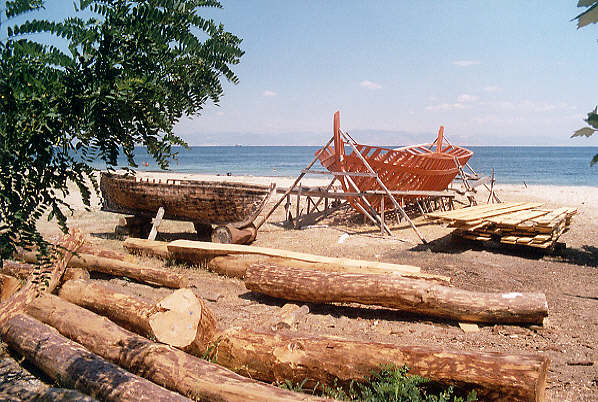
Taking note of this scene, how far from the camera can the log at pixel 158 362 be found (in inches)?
137

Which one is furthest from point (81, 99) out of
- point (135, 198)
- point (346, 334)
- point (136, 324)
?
point (135, 198)

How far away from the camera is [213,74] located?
3049mm

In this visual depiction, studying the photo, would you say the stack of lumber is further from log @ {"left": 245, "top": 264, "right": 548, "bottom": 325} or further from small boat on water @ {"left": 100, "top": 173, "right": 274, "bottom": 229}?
small boat on water @ {"left": 100, "top": 173, "right": 274, "bottom": 229}

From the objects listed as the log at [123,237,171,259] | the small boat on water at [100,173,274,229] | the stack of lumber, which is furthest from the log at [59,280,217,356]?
the stack of lumber

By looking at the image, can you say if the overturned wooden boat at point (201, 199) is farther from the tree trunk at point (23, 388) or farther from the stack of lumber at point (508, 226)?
the tree trunk at point (23, 388)

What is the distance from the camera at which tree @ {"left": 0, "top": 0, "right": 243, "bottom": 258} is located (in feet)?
8.37

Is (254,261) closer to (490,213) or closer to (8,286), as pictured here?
(8,286)

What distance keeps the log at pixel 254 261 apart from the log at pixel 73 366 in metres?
3.38

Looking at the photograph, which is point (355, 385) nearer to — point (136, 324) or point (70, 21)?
point (136, 324)

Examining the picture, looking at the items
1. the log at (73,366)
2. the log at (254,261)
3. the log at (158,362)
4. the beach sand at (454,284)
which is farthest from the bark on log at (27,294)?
the log at (254,261)

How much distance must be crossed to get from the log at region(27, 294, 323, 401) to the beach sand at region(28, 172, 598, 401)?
3.78 ft

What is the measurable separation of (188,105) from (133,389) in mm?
2271

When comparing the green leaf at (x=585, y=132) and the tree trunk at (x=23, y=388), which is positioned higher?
the green leaf at (x=585, y=132)

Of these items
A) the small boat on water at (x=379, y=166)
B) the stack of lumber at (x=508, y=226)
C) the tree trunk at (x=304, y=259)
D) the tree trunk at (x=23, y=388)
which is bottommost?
the tree trunk at (x=23, y=388)
